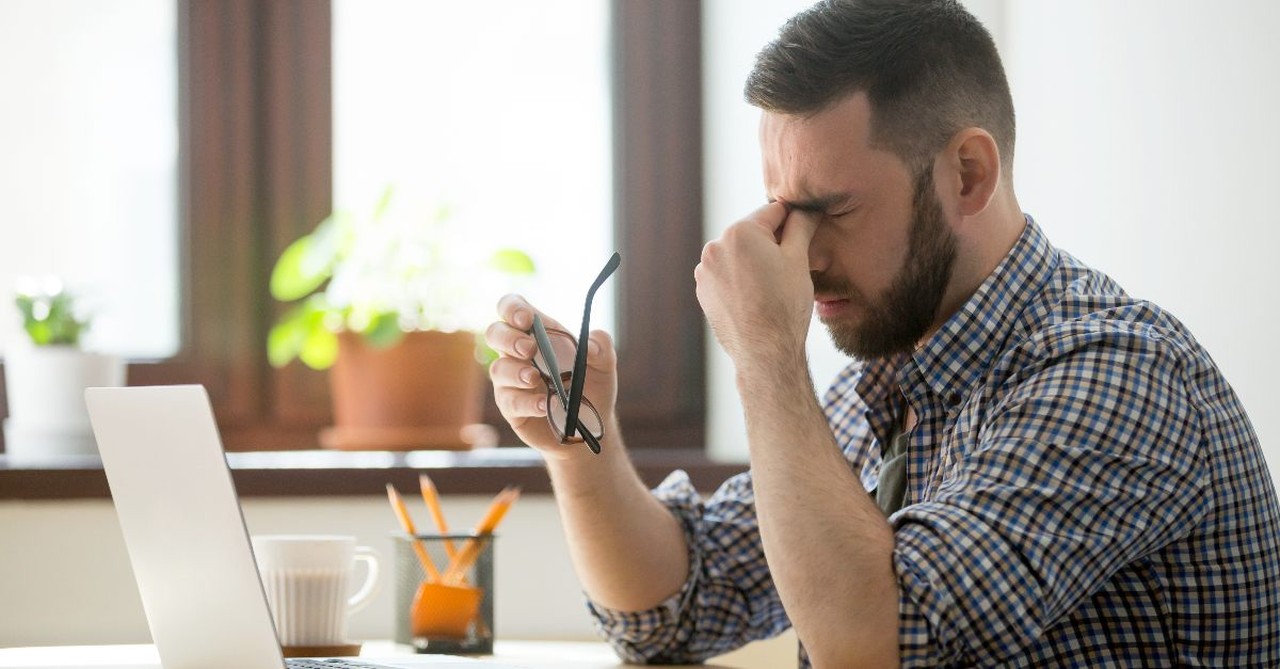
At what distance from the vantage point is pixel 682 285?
228cm

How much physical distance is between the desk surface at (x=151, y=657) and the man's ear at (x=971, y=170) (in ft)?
1.76

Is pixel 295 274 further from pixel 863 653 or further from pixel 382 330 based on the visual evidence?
pixel 863 653

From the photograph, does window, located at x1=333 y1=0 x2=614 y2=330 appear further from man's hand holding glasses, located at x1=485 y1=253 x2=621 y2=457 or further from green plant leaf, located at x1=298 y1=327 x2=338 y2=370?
man's hand holding glasses, located at x1=485 y1=253 x2=621 y2=457

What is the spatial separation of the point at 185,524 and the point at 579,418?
18.2 inches

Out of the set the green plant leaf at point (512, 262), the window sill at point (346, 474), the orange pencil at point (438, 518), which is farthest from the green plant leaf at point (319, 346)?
the orange pencil at point (438, 518)

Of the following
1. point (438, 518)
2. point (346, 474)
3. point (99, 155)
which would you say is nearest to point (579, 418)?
point (438, 518)

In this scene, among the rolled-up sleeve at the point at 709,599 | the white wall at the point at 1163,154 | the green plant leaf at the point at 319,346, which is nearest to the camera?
the white wall at the point at 1163,154

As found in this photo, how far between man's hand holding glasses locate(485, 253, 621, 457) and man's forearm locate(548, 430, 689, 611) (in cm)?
4

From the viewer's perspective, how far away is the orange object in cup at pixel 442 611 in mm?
1431

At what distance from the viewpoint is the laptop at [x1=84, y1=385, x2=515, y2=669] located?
3.18ft

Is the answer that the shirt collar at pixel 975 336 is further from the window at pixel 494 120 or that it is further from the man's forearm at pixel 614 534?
the window at pixel 494 120

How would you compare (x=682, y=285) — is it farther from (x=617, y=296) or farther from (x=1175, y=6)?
(x=1175, y=6)

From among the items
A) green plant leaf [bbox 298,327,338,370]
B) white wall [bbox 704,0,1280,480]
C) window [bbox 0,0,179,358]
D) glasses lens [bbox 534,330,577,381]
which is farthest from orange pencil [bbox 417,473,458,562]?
window [bbox 0,0,179,358]

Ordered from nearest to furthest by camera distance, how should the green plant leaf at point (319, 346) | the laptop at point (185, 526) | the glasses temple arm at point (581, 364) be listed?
1. the laptop at point (185, 526)
2. the glasses temple arm at point (581, 364)
3. the green plant leaf at point (319, 346)
